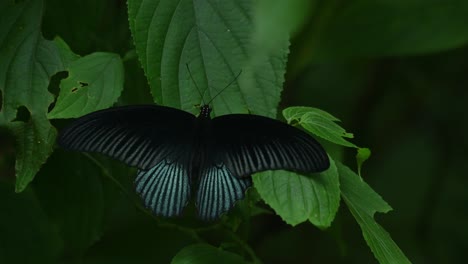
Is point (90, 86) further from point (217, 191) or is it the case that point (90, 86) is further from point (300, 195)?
point (300, 195)

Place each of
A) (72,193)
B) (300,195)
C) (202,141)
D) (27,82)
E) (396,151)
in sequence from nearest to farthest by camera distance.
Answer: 1. (300,195)
2. (202,141)
3. (27,82)
4. (72,193)
5. (396,151)

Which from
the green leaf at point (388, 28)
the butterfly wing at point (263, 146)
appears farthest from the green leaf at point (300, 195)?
the green leaf at point (388, 28)

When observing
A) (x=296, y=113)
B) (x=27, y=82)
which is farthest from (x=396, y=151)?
(x=27, y=82)

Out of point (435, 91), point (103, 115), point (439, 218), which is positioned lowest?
point (439, 218)

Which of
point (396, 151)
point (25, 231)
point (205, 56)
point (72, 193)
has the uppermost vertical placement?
point (205, 56)

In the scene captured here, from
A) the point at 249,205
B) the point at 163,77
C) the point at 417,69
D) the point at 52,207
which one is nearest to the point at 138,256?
the point at 52,207

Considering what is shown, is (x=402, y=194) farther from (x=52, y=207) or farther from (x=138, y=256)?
(x=52, y=207)

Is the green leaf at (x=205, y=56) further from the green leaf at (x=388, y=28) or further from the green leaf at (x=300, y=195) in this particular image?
the green leaf at (x=388, y=28)
